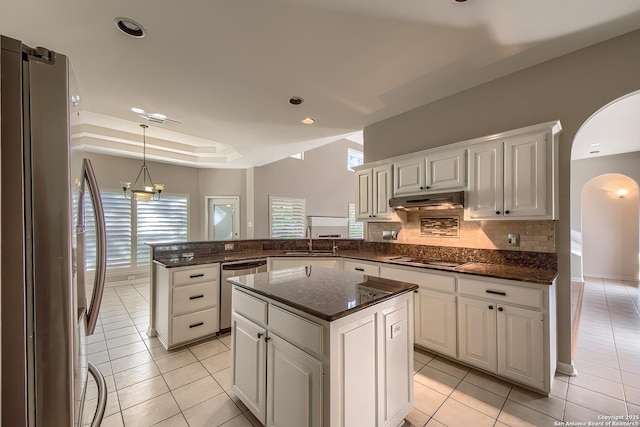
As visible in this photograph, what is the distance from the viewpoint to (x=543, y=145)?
2156 mm

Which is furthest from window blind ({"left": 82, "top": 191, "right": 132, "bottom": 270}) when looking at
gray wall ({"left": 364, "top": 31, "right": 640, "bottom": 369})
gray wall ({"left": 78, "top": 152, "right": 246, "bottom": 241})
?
gray wall ({"left": 364, "top": 31, "right": 640, "bottom": 369})

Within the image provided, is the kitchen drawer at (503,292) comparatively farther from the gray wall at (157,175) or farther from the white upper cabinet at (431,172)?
the gray wall at (157,175)

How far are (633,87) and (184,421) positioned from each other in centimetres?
417

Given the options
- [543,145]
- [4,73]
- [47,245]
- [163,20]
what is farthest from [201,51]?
[543,145]

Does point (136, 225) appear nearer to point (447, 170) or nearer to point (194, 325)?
point (194, 325)

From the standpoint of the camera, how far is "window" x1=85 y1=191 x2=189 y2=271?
570cm

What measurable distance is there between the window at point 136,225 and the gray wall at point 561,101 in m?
6.23

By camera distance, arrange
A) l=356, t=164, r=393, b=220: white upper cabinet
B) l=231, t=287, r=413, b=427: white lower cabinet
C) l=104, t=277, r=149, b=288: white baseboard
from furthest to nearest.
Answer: l=104, t=277, r=149, b=288: white baseboard → l=356, t=164, r=393, b=220: white upper cabinet → l=231, t=287, r=413, b=427: white lower cabinet

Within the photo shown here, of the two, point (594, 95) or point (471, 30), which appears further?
point (594, 95)

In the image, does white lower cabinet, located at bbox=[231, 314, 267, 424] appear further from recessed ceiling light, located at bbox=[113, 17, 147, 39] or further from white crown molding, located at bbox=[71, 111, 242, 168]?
white crown molding, located at bbox=[71, 111, 242, 168]

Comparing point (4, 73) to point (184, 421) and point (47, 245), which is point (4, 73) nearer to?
point (47, 245)

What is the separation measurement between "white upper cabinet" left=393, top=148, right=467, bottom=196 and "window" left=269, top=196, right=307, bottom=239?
4257 millimetres

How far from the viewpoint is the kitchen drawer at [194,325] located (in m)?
2.80

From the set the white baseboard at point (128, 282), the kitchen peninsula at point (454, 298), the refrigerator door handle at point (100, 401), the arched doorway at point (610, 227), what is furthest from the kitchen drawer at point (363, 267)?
the arched doorway at point (610, 227)
